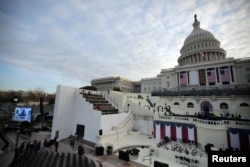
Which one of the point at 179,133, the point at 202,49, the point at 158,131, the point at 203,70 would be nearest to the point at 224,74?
the point at 203,70

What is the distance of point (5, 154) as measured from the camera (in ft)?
33.5

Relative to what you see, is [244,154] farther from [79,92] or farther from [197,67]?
[197,67]

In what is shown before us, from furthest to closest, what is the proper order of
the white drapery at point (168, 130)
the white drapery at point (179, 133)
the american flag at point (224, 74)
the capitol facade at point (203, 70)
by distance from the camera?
the american flag at point (224, 74) → the capitol facade at point (203, 70) → the white drapery at point (168, 130) → the white drapery at point (179, 133)

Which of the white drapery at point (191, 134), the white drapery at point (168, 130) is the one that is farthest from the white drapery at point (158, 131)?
the white drapery at point (191, 134)

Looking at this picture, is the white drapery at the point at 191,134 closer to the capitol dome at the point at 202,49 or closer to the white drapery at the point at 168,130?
the white drapery at the point at 168,130

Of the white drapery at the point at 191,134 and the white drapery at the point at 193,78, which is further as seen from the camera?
the white drapery at the point at 193,78

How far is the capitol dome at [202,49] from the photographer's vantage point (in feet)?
149

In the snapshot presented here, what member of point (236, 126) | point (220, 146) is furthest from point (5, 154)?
point (236, 126)
